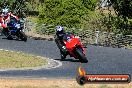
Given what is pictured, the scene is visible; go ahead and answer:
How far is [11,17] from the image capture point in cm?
2847

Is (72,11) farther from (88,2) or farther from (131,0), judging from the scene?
(131,0)

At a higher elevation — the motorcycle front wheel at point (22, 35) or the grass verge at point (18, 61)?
the grass verge at point (18, 61)

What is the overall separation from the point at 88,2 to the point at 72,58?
16.6 metres

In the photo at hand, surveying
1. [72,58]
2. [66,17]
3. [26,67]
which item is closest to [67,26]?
[66,17]

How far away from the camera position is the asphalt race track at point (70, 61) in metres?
16.0

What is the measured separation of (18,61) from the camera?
1878 centimetres

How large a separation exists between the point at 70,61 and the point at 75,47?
0.68m

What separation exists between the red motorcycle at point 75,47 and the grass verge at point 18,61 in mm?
1135

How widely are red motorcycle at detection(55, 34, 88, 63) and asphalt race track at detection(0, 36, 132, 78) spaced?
267 mm

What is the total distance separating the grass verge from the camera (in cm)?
1771

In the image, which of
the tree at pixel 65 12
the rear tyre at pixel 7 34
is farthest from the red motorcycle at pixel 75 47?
the tree at pixel 65 12

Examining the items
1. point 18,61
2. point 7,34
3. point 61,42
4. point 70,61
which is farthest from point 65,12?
point 18,61

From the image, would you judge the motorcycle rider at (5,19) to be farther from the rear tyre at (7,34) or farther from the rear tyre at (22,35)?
the rear tyre at (22,35)

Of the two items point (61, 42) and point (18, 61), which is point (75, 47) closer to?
point (61, 42)
